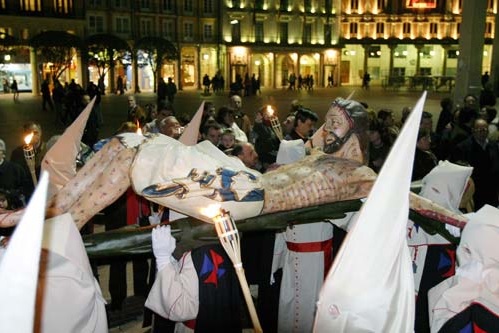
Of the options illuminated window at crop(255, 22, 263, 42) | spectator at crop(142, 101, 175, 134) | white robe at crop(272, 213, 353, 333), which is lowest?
white robe at crop(272, 213, 353, 333)

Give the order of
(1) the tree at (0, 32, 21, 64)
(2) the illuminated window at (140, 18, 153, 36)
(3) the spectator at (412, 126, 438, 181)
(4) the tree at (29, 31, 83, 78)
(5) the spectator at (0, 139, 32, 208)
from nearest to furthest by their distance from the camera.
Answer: (5) the spectator at (0, 139, 32, 208) < (3) the spectator at (412, 126, 438, 181) < (4) the tree at (29, 31, 83, 78) < (1) the tree at (0, 32, 21, 64) < (2) the illuminated window at (140, 18, 153, 36)

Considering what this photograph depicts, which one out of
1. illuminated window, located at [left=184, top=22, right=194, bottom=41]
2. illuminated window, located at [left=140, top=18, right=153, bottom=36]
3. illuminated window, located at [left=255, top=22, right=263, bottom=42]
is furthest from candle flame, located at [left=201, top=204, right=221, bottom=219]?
illuminated window, located at [left=255, top=22, right=263, bottom=42]

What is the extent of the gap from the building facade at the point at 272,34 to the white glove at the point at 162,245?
41.9 meters

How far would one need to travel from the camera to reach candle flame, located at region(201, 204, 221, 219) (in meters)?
3.34

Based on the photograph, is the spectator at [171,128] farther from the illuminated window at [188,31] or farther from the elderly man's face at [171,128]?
the illuminated window at [188,31]

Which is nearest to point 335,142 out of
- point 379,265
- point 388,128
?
point 379,265

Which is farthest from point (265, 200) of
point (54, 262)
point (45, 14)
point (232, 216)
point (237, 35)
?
point (237, 35)

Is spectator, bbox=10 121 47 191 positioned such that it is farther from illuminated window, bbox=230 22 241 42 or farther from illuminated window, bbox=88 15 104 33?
illuminated window, bbox=230 22 241 42

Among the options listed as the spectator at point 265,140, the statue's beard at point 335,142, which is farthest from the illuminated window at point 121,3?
the statue's beard at point 335,142

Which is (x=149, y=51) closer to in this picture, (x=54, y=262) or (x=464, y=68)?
(x=464, y=68)

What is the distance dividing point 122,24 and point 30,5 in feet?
29.8

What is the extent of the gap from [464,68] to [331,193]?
46.5 feet

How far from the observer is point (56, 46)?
1379 inches

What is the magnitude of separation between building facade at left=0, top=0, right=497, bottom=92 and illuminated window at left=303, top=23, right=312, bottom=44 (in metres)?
0.12
